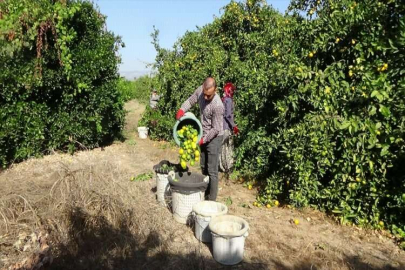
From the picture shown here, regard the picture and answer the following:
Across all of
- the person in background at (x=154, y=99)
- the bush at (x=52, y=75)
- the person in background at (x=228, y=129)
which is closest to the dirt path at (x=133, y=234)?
the person in background at (x=228, y=129)

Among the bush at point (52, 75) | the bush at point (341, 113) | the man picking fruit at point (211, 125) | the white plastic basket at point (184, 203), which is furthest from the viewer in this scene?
the bush at point (52, 75)

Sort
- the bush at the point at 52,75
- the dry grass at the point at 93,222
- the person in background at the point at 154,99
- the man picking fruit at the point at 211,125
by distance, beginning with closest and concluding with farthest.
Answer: the dry grass at the point at 93,222, the man picking fruit at the point at 211,125, the bush at the point at 52,75, the person in background at the point at 154,99

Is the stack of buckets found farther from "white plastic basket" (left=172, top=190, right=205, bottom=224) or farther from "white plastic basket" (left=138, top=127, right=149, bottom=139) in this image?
"white plastic basket" (left=138, top=127, right=149, bottom=139)

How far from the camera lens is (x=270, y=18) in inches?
373

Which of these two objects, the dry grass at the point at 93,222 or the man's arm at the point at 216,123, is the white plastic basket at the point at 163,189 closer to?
the dry grass at the point at 93,222

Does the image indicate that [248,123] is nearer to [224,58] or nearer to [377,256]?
[224,58]

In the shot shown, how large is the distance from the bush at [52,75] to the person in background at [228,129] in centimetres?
314

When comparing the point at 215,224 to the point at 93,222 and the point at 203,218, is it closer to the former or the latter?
the point at 203,218

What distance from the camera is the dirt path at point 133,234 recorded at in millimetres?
3582

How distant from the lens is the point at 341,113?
15.1 feet

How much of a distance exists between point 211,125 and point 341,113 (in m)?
1.87

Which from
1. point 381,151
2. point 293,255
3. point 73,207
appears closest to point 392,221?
point 381,151

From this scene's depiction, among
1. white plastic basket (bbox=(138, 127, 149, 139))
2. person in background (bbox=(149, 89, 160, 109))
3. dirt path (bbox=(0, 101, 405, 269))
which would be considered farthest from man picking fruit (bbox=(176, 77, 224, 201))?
person in background (bbox=(149, 89, 160, 109))

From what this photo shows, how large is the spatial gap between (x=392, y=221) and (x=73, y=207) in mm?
4215
